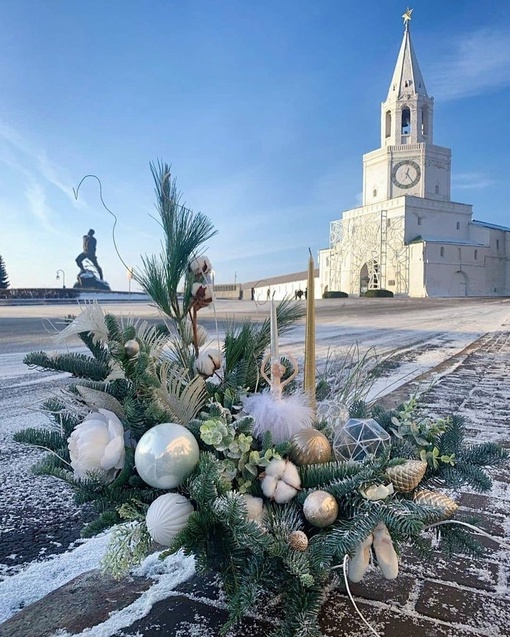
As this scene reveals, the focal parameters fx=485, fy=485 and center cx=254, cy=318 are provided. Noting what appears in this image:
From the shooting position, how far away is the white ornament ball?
106cm

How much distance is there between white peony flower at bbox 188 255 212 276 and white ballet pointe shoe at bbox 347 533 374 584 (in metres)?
0.84

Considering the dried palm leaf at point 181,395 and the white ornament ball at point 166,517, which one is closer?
the white ornament ball at point 166,517

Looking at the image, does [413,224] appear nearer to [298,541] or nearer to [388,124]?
[388,124]

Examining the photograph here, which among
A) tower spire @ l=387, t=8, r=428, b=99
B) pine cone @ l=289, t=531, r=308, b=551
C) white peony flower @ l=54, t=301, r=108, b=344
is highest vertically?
tower spire @ l=387, t=8, r=428, b=99

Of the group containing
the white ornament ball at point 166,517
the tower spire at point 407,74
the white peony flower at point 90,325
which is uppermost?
the tower spire at point 407,74

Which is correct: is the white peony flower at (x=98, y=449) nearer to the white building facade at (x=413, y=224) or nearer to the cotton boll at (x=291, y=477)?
the cotton boll at (x=291, y=477)

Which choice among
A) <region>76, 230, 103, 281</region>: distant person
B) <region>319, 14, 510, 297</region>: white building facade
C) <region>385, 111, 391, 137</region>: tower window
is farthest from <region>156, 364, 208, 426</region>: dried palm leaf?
<region>385, 111, 391, 137</region>: tower window

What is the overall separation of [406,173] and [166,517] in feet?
174

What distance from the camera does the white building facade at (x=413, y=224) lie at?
47062mm

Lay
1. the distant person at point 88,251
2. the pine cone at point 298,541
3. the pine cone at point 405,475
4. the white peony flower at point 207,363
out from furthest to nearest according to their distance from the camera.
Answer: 1. the distant person at point 88,251
2. the white peony flower at point 207,363
3. the pine cone at point 405,475
4. the pine cone at point 298,541

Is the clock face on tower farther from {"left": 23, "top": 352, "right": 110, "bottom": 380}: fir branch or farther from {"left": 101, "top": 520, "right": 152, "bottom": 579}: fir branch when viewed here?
{"left": 101, "top": 520, "right": 152, "bottom": 579}: fir branch

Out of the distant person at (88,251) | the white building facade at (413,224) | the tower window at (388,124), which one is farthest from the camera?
the tower window at (388,124)

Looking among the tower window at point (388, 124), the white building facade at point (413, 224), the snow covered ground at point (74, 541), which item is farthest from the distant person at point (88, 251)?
the snow covered ground at point (74, 541)

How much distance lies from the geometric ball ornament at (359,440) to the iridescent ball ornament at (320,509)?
0.62ft
